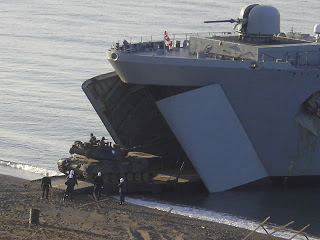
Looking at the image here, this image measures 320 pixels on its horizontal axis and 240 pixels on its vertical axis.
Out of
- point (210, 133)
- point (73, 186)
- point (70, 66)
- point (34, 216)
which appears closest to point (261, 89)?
point (210, 133)

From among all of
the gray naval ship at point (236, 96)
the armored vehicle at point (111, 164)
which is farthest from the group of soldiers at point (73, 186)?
the gray naval ship at point (236, 96)

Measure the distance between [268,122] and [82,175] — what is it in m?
6.30

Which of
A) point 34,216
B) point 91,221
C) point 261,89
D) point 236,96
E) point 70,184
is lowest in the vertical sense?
point 91,221

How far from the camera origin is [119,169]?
25.9 metres

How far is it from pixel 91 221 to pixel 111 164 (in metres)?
4.55

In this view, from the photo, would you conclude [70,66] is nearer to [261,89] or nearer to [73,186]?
[261,89]

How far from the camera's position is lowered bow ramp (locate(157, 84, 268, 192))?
2523 centimetres

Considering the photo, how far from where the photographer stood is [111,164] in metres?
25.9

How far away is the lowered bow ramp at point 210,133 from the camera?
25234 millimetres

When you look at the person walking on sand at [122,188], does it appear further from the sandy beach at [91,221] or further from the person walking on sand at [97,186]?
the person walking on sand at [97,186]

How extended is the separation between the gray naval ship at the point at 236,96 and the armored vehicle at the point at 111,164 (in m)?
1.38

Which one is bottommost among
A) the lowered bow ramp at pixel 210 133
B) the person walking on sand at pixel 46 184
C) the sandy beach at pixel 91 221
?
the sandy beach at pixel 91 221

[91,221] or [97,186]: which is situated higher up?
[97,186]

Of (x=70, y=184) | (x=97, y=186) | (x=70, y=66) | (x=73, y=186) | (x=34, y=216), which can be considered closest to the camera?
(x=34, y=216)
